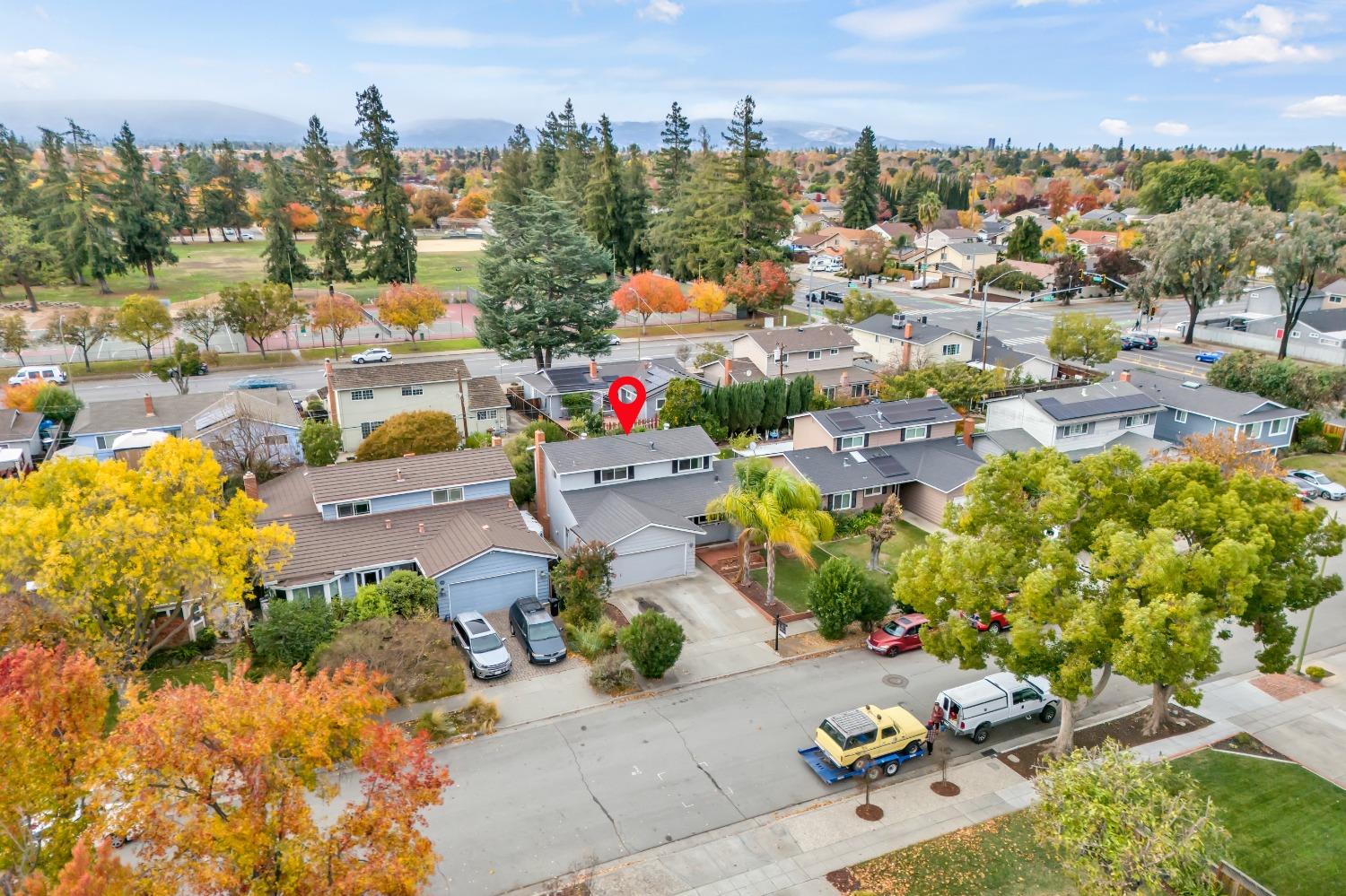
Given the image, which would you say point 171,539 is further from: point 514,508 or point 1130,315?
point 1130,315

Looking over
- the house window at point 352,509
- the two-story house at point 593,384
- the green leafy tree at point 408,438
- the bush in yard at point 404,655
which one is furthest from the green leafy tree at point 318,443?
the bush in yard at point 404,655

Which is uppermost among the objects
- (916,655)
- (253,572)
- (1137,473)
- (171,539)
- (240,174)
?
(240,174)

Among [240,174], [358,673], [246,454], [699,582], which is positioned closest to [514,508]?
[699,582]

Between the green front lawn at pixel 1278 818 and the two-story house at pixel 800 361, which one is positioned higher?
the two-story house at pixel 800 361

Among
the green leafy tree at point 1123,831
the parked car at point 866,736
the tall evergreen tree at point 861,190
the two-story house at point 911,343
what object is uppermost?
the tall evergreen tree at point 861,190

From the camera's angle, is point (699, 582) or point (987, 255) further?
point (987, 255)

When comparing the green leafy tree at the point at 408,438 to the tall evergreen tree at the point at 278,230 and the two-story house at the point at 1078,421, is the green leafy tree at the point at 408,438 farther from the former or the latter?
the tall evergreen tree at the point at 278,230

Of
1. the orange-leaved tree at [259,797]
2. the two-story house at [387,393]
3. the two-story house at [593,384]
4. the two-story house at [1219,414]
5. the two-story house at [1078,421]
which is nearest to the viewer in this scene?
the orange-leaved tree at [259,797]
